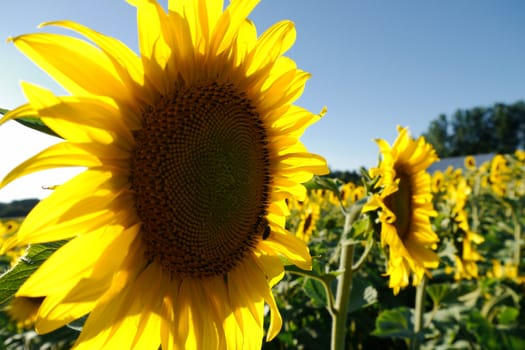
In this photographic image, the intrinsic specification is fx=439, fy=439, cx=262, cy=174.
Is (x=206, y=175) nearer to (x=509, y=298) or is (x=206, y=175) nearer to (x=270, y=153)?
(x=270, y=153)

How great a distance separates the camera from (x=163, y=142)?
1.38 m

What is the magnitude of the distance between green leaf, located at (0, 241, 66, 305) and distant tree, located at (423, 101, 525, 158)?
264 feet

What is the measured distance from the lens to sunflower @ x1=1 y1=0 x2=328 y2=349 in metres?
1.04

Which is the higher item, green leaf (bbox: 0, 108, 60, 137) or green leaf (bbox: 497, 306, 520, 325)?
green leaf (bbox: 0, 108, 60, 137)

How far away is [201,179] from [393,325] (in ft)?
11.5

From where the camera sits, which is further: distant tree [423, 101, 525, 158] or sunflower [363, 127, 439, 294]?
distant tree [423, 101, 525, 158]

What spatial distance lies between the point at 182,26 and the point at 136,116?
30 centimetres

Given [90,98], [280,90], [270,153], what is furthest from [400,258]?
[90,98]

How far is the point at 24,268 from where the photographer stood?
3.29ft

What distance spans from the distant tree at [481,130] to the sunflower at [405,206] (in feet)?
255

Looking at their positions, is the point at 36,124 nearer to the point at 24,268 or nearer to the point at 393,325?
the point at 24,268

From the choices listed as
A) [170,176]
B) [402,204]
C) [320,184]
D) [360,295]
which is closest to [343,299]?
[360,295]

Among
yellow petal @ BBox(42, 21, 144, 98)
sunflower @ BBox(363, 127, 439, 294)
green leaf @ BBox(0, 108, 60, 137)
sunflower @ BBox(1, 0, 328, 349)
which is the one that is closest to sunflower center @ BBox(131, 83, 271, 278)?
sunflower @ BBox(1, 0, 328, 349)

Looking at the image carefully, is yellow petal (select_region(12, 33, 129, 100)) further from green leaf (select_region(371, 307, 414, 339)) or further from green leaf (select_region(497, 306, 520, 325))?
green leaf (select_region(497, 306, 520, 325))
